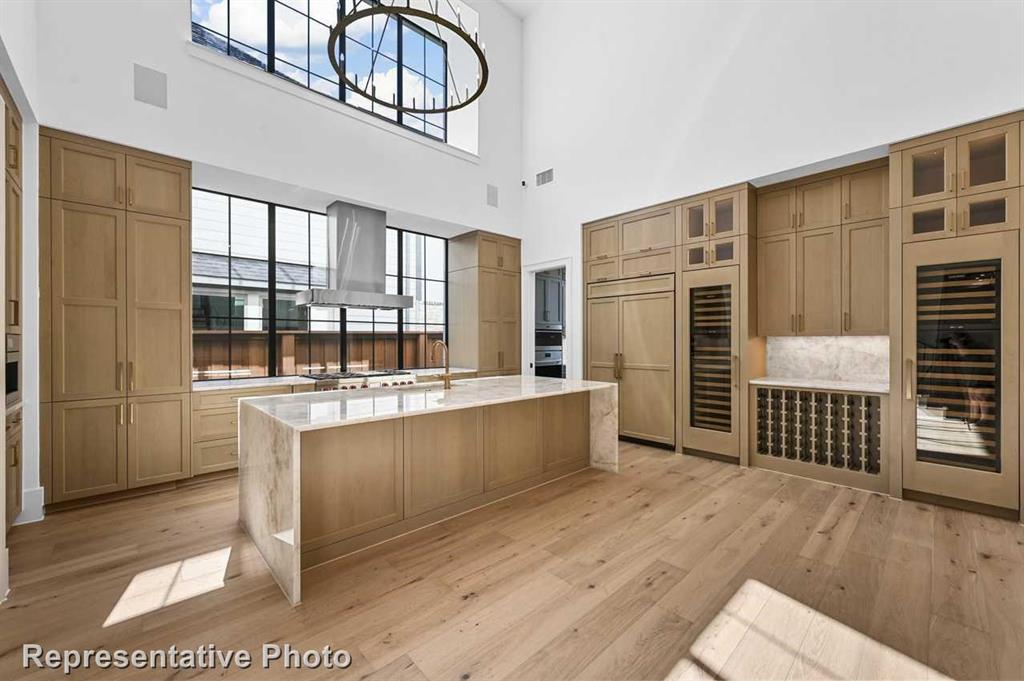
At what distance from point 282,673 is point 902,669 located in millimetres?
2329

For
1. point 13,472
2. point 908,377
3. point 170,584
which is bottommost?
point 170,584

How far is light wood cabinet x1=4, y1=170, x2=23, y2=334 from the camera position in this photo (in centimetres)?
272

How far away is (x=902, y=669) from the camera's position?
168 cm

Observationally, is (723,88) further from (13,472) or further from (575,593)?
(13,472)

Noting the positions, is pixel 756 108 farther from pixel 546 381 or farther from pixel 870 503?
pixel 870 503

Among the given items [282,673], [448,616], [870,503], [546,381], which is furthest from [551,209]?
[282,673]

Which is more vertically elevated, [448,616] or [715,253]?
[715,253]

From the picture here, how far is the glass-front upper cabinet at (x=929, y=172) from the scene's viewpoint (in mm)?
A: 3232

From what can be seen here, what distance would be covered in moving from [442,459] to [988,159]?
4357 millimetres

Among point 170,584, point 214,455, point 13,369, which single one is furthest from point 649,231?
point 13,369

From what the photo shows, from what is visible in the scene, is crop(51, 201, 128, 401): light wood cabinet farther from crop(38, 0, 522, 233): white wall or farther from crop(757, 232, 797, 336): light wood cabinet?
crop(757, 232, 797, 336): light wood cabinet

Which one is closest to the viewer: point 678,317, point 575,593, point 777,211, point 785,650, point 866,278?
point 785,650

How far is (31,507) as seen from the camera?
3.06 m

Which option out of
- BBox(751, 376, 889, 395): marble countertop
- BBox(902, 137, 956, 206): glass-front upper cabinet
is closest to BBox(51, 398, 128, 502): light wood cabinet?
BBox(751, 376, 889, 395): marble countertop
